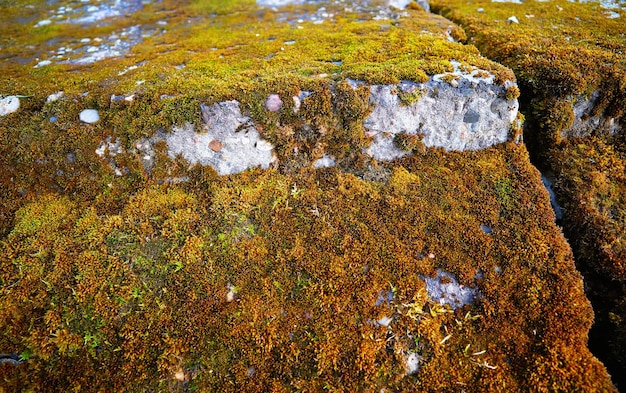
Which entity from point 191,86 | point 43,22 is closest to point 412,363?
point 191,86

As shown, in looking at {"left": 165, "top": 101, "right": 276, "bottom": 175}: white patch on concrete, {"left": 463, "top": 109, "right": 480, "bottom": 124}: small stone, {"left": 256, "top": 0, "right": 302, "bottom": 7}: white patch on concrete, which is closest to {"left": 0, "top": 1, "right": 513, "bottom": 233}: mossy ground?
{"left": 165, "top": 101, "right": 276, "bottom": 175}: white patch on concrete

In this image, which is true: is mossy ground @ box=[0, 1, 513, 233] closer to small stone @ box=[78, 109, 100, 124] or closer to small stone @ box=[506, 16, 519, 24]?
small stone @ box=[78, 109, 100, 124]

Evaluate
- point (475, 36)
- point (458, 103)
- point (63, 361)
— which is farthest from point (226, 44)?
point (63, 361)

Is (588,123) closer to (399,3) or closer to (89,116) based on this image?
(399,3)

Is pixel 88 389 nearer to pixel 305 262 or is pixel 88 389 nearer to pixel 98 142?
pixel 305 262

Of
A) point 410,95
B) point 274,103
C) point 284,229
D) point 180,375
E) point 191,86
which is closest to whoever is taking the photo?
point 180,375

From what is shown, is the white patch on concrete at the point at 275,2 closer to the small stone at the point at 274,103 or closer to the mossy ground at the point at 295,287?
the small stone at the point at 274,103
